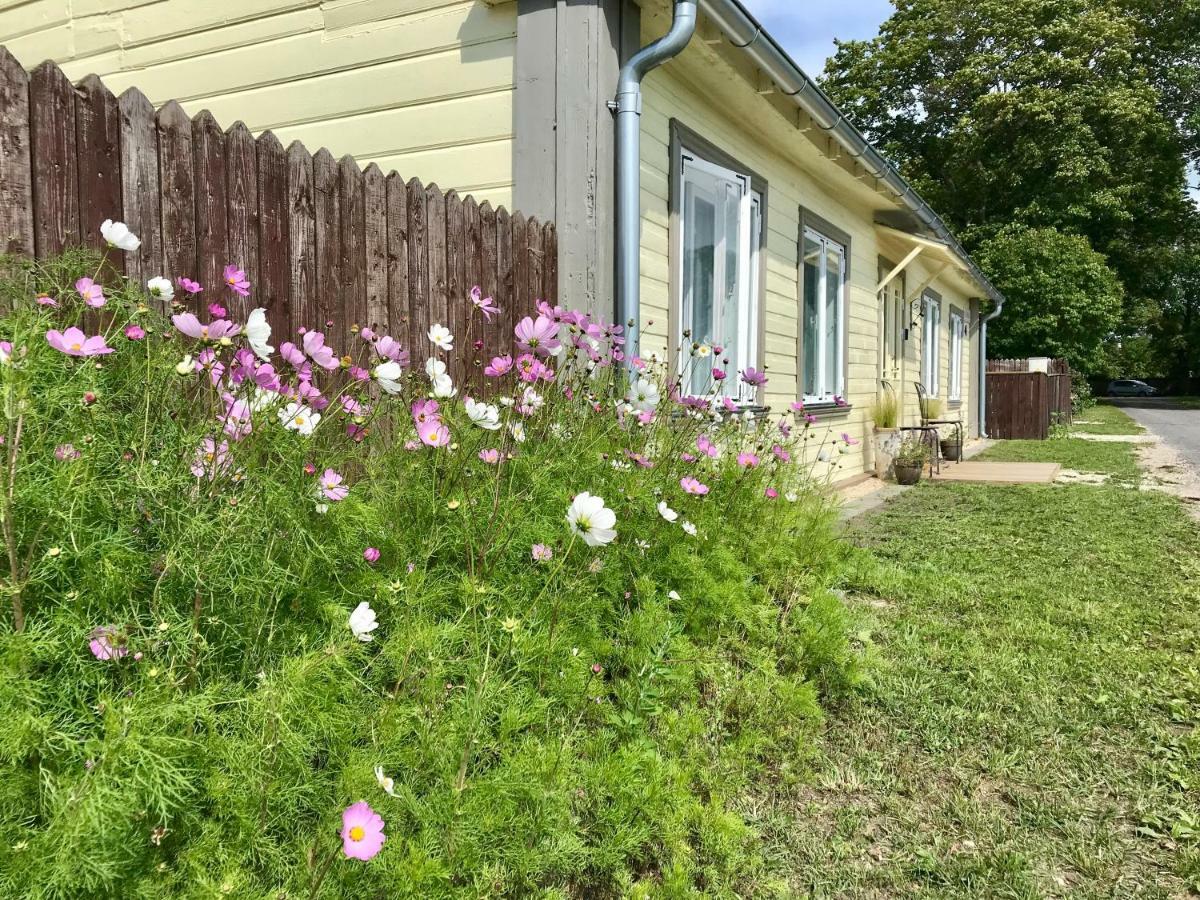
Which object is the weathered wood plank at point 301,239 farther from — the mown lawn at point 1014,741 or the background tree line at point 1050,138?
the background tree line at point 1050,138

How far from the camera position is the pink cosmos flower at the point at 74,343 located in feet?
4.35

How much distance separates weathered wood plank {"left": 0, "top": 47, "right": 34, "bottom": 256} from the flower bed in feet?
0.66

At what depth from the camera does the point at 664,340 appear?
5016mm

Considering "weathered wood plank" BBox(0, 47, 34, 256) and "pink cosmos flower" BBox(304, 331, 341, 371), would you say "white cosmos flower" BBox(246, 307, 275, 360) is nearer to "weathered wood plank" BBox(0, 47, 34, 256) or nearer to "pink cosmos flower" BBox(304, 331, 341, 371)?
"pink cosmos flower" BBox(304, 331, 341, 371)

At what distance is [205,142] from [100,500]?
1.64 meters

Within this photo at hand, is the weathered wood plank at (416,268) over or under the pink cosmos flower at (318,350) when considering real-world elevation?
over

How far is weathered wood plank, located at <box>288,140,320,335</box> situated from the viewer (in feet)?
9.71

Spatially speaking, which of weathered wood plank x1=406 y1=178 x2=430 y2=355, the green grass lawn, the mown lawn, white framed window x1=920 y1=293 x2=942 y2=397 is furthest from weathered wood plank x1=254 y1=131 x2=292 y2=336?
the green grass lawn

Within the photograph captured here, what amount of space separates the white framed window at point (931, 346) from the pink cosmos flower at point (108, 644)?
478 inches

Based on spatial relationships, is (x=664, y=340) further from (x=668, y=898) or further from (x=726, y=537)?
(x=668, y=898)

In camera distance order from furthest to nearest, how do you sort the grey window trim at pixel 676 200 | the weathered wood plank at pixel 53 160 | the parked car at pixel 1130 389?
1. the parked car at pixel 1130 389
2. the grey window trim at pixel 676 200
3. the weathered wood plank at pixel 53 160

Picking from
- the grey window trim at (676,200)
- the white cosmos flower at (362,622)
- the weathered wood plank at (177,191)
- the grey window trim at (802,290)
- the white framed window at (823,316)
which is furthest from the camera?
the white framed window at (823,316)

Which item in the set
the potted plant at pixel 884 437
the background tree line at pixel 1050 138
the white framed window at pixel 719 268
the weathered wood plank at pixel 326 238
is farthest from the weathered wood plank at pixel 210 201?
the background tree line at pixel 1050 138

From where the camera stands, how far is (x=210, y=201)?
268 centimetres
